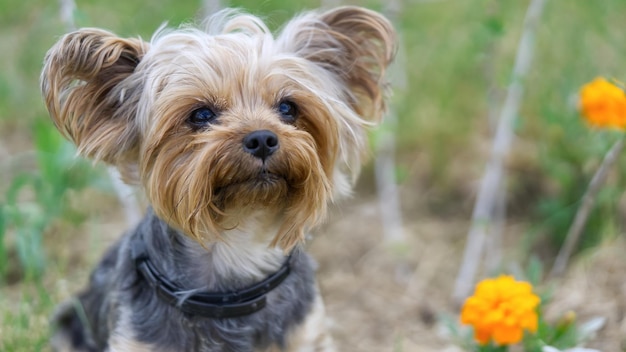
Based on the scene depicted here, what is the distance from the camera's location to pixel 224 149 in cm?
285

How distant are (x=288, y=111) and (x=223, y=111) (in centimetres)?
26

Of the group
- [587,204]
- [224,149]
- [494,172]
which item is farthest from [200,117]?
[494,172]

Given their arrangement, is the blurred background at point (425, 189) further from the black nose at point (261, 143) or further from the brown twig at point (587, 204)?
the black nose at point (261, 143)

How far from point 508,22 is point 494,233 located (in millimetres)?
1917

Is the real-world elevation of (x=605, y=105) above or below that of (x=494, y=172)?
below

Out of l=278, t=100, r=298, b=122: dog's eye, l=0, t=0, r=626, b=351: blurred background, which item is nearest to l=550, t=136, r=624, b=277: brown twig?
l=0, t=0, r=626, b=351: blurred background

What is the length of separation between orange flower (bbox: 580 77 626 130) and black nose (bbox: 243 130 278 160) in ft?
5.82

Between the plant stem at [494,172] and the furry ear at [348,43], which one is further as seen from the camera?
the plant stem at [494,172]

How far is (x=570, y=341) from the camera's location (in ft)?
12.1

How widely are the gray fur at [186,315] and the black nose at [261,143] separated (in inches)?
25.1

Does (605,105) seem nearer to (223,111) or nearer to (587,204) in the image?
(587,204)

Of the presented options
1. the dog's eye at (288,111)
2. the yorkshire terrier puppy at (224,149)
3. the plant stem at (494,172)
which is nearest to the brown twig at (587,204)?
the plant stem at (494,172)

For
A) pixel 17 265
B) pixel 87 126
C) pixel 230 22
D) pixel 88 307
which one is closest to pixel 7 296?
pixel 17 265

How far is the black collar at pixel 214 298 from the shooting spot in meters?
3.15
